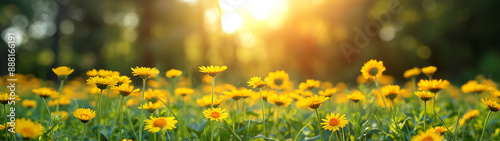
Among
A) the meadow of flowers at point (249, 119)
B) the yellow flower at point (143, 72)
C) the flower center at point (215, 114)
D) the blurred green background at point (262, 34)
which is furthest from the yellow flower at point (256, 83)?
the blurred green background at point (262, 34)

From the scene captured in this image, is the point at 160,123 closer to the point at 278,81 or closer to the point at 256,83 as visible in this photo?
the point at 256,83

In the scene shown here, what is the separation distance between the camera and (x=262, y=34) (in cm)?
730

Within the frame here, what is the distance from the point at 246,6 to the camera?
704cm

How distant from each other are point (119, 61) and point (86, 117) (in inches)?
362

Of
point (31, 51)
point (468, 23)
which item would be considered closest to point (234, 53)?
point (468, 23)

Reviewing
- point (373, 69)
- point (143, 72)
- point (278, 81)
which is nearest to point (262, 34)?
point (278, 81)

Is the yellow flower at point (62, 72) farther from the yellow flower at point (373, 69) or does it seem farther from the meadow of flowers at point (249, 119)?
the yellow flower at point (373, 69)

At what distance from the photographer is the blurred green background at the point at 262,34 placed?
23.1 ft

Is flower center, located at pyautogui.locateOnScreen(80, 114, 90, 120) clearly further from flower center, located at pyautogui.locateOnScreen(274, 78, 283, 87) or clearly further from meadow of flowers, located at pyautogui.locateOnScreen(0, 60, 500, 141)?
flower center, located at pyautogui.locateOnScreen(274, 78, 283, 87)

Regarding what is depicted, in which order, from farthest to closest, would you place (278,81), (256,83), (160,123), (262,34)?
(262,34) → (278,81) → (256,83) → (160,123)

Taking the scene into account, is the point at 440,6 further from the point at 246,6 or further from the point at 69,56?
the point at 69,56

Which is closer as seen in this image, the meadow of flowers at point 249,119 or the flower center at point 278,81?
the meadow of flowers at point 249,119

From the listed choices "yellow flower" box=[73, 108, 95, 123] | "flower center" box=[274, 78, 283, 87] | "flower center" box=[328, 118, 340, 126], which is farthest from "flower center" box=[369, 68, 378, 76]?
"yellow flower" box=[73, 108, 95, 123]

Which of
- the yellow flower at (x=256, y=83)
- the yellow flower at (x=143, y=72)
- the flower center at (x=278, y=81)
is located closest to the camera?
the yellow flower at (x=143, y=72)
